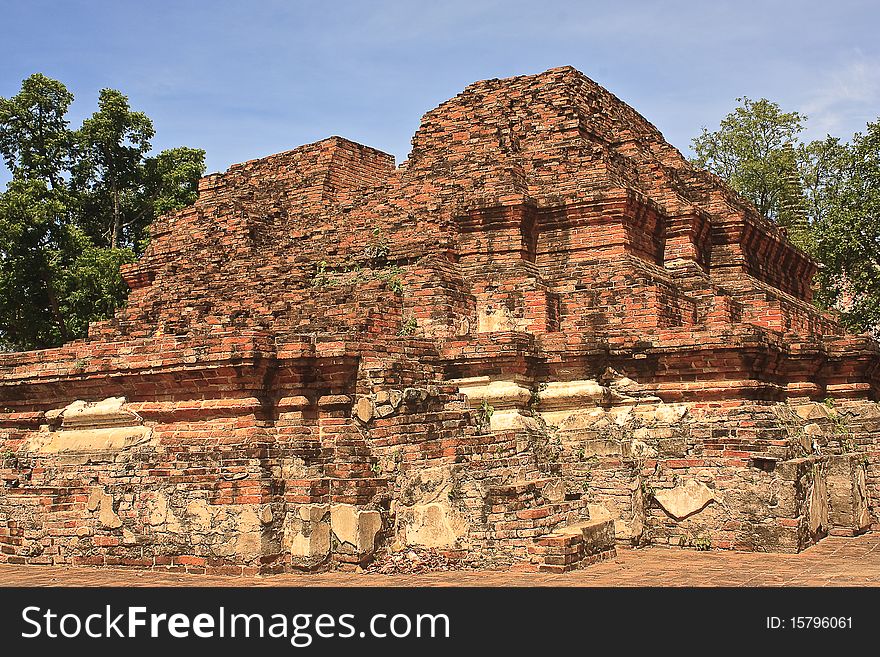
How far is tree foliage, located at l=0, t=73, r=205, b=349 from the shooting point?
19516 millimetres

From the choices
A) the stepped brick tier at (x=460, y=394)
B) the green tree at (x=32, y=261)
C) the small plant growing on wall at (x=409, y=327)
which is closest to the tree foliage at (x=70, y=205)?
the green tree at (x=32, y=261)

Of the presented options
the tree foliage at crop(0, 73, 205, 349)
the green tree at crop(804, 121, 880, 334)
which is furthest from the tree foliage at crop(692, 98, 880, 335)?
the tree foliage at crop(0, 73, 205, 349)

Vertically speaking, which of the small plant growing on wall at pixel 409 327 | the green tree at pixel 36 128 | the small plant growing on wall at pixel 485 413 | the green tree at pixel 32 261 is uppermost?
the green tree at pixel 36 128

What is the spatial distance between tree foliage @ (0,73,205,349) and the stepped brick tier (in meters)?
8.28

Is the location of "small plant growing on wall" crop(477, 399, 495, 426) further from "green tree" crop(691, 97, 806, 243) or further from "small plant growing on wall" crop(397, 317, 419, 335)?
"green tree" crop(691, 97, 806, 243)

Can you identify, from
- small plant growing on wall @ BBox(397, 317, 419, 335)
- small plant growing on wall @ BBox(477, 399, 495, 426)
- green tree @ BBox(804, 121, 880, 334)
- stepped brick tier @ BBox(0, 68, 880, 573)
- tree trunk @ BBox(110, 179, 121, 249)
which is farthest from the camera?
tree trunk @ BBox(110, 179, 121, 249)

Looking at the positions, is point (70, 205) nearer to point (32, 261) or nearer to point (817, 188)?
point (32, 261)

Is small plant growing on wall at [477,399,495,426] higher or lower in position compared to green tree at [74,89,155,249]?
lower

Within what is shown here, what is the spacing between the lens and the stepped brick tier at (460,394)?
747cm

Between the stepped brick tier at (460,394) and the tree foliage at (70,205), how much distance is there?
8.28m

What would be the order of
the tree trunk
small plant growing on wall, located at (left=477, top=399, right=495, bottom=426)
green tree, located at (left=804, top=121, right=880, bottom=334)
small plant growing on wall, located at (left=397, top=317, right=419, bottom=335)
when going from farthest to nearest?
the tree trunk < green tree, located at (left=804, top=121, right=880, bottom=334) < small plant growing on wall, located at (left=397, top=317, right=419, bottom=335) < small plant growing on wall, located at (left=477, top=399, right=495, bottom=426)

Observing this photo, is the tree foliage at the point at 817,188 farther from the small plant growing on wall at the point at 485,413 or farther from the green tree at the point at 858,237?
the small plant growing on wall at the point at 485,413

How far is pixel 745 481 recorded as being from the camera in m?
8.12
